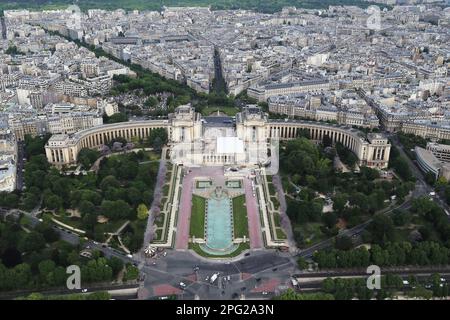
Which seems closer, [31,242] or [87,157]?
[31,242]

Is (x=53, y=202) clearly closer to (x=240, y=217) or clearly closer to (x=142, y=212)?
(x=142, y=212)

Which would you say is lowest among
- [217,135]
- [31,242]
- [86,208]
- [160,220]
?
[160,220]

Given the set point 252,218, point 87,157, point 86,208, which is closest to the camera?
point 86,208

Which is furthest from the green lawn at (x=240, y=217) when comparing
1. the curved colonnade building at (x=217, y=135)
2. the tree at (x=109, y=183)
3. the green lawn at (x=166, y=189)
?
the tree at (x=109, y=183)

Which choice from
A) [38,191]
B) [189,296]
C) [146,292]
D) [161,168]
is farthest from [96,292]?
[161,168]

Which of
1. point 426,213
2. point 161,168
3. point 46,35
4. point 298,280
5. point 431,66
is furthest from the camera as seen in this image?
point 46,35

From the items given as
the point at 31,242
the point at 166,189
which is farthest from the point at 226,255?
the point at 31,242

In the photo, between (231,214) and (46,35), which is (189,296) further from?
(46,35)
